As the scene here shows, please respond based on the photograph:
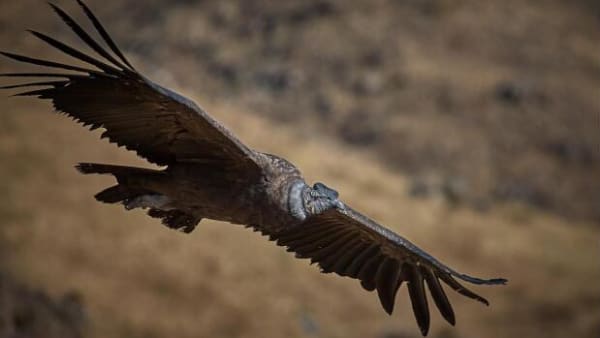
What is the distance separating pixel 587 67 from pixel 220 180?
4296 cm

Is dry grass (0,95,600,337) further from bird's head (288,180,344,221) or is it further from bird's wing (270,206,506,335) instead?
bird's head (288,180,344,221)

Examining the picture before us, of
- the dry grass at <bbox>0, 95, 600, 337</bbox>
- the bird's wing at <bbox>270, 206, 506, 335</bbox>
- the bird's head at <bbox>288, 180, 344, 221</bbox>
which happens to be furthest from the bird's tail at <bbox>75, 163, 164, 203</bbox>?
the dry grass at <bbox>0, 95, 600, 337</bbox>

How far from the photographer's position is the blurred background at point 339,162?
20.9 metres

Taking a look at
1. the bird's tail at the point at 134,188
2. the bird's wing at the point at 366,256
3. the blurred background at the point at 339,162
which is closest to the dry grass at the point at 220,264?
the blurred background at the point at 339,162

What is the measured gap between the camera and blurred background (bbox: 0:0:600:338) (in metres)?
20.9

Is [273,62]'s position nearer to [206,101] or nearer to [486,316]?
[206,101]

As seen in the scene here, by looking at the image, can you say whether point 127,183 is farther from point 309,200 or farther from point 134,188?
point 309,200

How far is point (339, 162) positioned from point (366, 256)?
2445cm

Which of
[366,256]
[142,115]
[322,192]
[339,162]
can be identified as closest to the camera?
[142,115]

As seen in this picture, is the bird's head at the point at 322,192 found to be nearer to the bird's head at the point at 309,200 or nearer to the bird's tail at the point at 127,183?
the bird's head at the point at 309,200

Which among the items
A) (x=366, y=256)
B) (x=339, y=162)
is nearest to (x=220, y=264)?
(x=339, y=162)

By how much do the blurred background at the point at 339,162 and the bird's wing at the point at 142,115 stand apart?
713cm

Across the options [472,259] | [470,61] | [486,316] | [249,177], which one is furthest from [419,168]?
[249,177]

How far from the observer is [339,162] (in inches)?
1372
